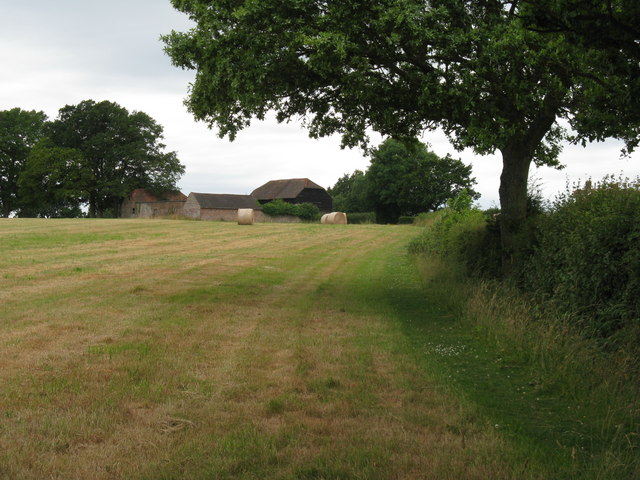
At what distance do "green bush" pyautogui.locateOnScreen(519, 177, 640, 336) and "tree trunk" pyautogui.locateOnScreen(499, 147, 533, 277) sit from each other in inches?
109

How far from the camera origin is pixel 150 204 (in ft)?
263

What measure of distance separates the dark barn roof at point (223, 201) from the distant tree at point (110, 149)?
4799 mm

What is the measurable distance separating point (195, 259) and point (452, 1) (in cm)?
1531

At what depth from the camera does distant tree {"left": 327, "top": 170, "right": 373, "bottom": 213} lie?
283ft

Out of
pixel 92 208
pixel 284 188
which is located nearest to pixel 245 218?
pixel 92 208

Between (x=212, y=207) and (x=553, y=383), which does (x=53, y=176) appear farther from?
(x=553, y=383)

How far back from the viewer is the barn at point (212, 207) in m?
78.6

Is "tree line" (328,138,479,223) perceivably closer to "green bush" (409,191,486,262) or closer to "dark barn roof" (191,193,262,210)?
"dark barn roof" (191,193,262,210)

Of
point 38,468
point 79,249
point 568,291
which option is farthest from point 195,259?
point 38,468

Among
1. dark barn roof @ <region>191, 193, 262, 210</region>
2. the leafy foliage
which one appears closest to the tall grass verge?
the leafy foliage

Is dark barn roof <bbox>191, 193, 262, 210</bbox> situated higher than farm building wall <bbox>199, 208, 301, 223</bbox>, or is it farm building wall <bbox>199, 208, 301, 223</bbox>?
dark barn roof <bbox>191, 193, 262, 210</bbox>

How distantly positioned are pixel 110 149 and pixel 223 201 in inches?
671

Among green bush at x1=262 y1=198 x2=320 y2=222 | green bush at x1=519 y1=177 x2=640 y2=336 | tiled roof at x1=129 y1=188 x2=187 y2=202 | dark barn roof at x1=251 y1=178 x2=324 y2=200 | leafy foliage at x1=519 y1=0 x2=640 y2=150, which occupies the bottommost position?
green bush at x1=519 y1=177 x2=640 y2=336

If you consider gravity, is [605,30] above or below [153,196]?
below
